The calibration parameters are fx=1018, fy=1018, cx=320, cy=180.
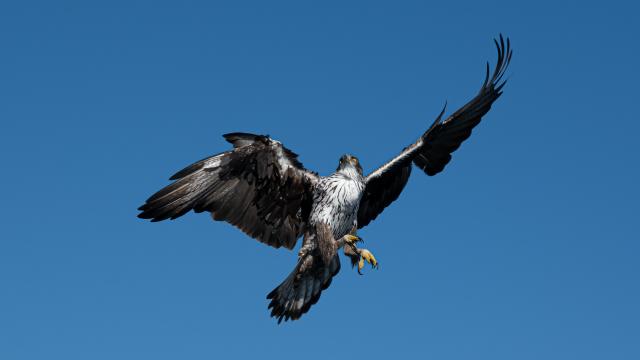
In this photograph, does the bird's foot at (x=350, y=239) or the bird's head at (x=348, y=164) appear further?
the bird's head at (x=348, y=164)

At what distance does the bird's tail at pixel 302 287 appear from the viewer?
13.3 meters

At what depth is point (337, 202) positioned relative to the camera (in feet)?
43.2

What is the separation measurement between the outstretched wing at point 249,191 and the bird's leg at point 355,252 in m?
0.87

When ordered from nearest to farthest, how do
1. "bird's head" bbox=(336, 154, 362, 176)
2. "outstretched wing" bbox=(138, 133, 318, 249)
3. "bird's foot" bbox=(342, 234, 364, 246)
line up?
1. "outstretched wing" bbox=(138, 133, 318, 249)
2. "bird's foot" bbox=(342, 234, 364, 246)
3. "bird's head" bbox=(336, 154, 362, 176)

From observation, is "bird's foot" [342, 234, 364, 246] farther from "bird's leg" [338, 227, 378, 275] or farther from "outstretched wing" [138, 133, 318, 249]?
"outstretched wing" [138, 133, 318, 249]

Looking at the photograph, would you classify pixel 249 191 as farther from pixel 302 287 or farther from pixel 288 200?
pixel 302 287

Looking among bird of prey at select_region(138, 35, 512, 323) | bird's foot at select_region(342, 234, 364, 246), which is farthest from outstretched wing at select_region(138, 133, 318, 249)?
bird's foot at select_region(342, 234, 364, 246)

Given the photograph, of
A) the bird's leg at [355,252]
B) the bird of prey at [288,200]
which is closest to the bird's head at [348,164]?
the bird of prey at [288,200]

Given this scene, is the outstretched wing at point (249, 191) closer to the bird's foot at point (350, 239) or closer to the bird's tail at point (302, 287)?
the bird's tail at point (302, 287)

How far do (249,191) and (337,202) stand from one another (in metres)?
1.17

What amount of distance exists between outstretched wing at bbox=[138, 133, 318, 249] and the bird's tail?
20.9 inches

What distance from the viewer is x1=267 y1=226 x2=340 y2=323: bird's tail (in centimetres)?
1327

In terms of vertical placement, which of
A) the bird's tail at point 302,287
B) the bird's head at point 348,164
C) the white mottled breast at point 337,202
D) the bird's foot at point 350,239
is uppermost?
the bird's head at point 348,164

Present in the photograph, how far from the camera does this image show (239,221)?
43.6ft
